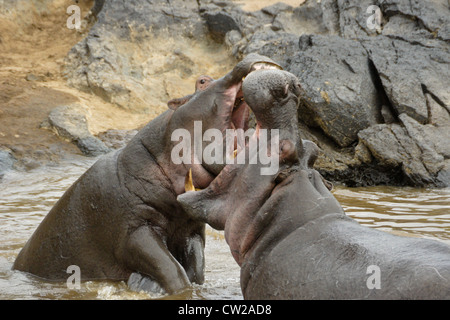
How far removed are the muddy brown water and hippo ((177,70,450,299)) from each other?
4.19ft

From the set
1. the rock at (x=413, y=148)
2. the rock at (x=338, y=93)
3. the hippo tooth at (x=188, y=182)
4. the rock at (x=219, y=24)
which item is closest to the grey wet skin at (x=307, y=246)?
the hippo tooth at (x=188, y=182)

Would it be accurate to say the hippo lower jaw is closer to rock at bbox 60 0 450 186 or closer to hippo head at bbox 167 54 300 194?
hippo head at bbox 167 54 300 194

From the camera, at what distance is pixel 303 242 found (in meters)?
2.41

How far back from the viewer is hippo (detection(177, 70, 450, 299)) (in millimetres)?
2121

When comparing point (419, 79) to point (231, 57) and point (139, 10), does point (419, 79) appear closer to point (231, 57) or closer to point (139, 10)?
point (231, 57)

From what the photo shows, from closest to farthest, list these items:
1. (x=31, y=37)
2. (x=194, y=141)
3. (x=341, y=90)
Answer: (x=194, y=141)
(x=341, y=90)
(x=31, y=37)

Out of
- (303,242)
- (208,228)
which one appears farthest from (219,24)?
(303,242)

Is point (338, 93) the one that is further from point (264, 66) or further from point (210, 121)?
point (264, 66)

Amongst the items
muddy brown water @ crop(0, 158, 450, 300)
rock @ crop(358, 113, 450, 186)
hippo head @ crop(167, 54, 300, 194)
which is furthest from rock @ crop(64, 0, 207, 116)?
hippo head @ crop(167, 54, 300, 194)

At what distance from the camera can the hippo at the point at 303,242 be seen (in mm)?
2121

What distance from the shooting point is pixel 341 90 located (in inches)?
376
